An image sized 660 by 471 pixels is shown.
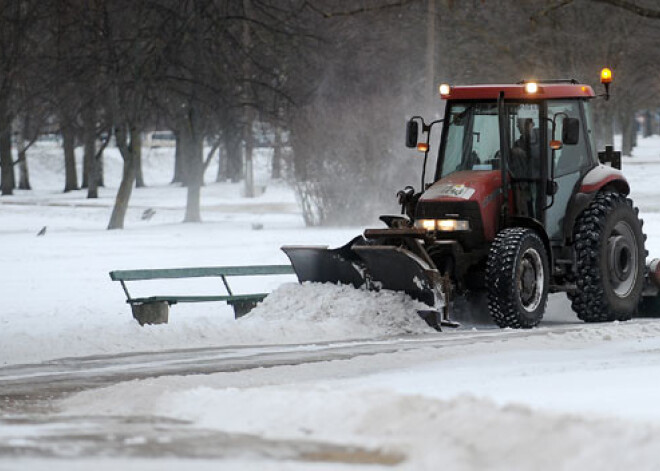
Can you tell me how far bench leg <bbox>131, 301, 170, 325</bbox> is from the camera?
16.1 meters

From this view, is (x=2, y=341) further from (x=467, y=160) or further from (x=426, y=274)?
(x=467, y=160)

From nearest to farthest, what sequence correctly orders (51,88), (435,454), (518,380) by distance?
(435,454)
(518,380)
(51,88)

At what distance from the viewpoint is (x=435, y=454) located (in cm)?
764

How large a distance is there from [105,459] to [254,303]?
938 centimetres

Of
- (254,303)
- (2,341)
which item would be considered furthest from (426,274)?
(2,341)

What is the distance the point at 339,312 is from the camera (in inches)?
602

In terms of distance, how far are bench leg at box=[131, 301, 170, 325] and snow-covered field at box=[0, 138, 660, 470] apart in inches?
15.7

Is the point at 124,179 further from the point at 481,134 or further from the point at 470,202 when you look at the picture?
the point at 470,202

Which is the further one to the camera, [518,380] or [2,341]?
[2,341]

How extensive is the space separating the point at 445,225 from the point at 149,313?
3.28 metres

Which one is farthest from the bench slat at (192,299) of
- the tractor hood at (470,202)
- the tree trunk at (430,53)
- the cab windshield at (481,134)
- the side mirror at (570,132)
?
the tree trunk at (430,53)

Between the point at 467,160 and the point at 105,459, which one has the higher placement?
the point at 467,160

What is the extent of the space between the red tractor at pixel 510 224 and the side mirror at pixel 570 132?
0.04ft

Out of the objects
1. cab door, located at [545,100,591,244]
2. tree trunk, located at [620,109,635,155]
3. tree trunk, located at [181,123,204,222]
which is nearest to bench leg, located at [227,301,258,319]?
cab door, located at [545,100,591,244]
